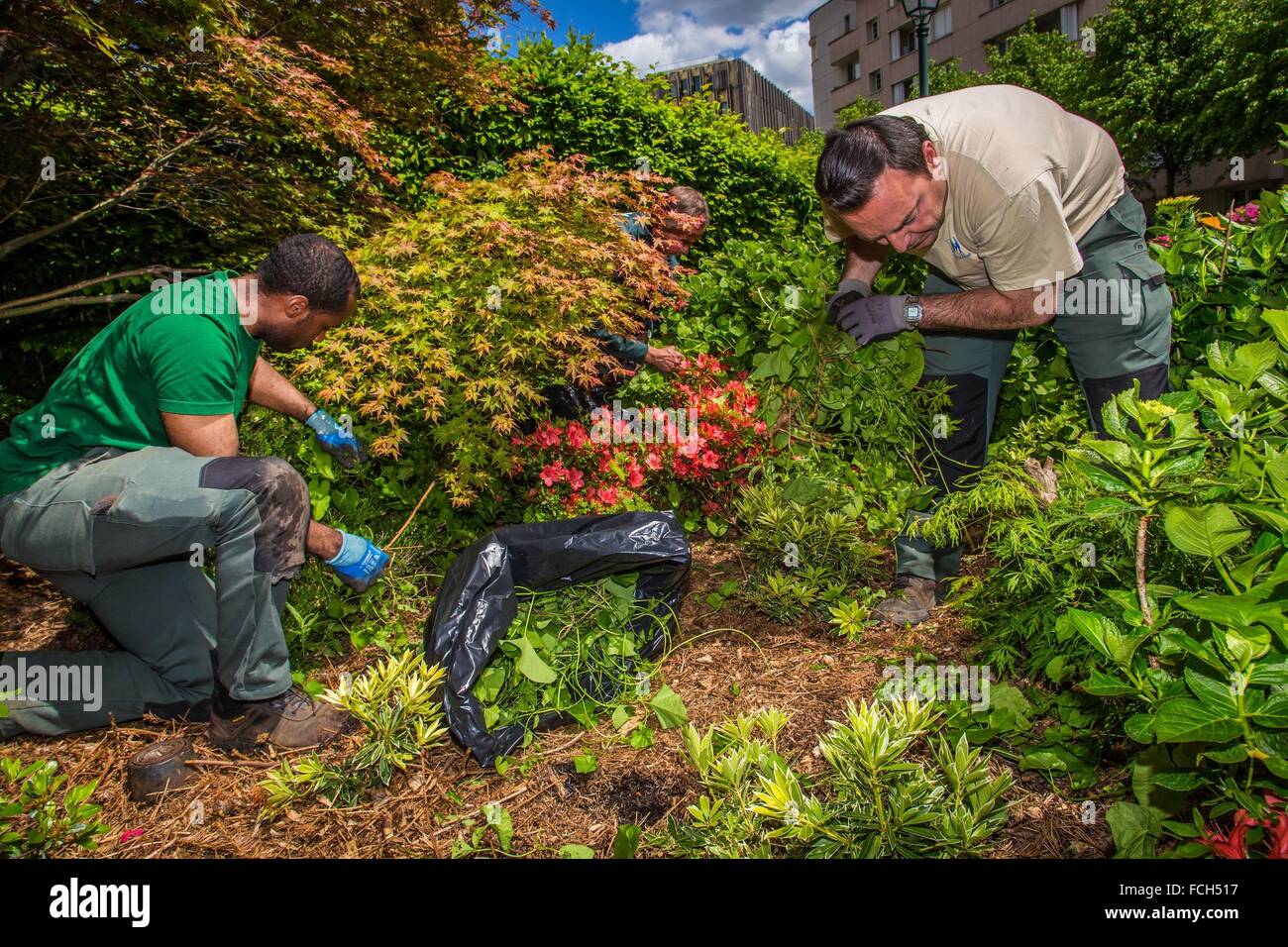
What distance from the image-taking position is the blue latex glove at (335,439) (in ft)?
8.96

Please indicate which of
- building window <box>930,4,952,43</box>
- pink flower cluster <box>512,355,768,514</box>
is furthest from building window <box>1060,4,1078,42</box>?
pink flower cluster <box>512,355,768,514</box>

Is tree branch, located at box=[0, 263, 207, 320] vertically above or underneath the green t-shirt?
above

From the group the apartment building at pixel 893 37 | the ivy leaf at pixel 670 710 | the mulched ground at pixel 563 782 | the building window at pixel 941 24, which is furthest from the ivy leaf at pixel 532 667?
the building window at pixel 941 24

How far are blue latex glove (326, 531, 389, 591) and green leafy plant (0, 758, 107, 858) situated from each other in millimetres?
887

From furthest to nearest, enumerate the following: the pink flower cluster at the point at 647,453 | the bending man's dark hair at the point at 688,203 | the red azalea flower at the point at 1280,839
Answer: the bending man's dark hair at the point at 688,203 → the pink flower cluster at the point at 647,453 → the red azalea flower at the point at 1280,839

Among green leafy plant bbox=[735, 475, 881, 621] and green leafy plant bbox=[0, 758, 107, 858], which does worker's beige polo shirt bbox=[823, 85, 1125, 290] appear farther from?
green leafy plant bbox=[0, 758, 107, 858]

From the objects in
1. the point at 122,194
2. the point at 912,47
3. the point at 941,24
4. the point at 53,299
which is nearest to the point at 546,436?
the point at 122,194

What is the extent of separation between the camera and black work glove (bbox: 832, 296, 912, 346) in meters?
2.63

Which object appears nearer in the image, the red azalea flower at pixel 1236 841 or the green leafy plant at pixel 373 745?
the red azalea flower at pixel 1236 841

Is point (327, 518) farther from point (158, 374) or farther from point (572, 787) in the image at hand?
point (572, 787)

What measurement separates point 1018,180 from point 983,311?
1.42 feet

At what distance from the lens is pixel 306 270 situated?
227 cm

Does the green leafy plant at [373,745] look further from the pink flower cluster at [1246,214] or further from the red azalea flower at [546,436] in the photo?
the pink flower cluster at [1246,214]

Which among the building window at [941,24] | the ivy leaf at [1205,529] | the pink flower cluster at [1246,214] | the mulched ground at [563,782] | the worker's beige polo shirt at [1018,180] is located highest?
the building window at [941,24]
